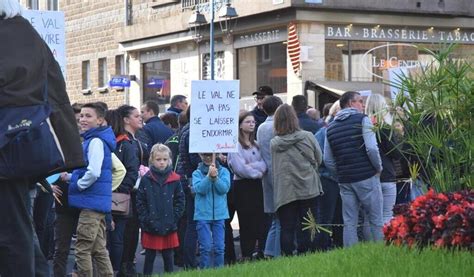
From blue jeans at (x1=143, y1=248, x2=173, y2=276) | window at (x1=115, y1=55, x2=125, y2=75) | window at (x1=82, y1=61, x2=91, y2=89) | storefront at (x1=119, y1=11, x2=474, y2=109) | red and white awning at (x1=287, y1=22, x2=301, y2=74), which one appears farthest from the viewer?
window at (x1=82, y1=61, x2=91, y2=89)

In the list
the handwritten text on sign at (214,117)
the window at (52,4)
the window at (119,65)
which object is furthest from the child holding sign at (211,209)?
the window at (52,4)

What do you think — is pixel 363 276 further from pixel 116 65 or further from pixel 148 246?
pixel 116 65

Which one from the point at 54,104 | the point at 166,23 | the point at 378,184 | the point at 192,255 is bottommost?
the point at 192,255

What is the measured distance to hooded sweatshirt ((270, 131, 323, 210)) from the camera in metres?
12.3

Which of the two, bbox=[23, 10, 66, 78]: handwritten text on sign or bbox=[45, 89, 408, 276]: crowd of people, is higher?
bbox=[23, 10, 66, 78]: handwritten text on sign

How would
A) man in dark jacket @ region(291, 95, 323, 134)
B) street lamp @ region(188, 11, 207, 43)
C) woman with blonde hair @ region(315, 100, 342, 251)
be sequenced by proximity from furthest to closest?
street lamp @ region(188, 11, 207, 43), man in dark jacket @ region(291, 95, 323, 134), woman with blonde hair @ region(315, 100, 342, 251)

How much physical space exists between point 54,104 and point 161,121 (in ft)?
31.4

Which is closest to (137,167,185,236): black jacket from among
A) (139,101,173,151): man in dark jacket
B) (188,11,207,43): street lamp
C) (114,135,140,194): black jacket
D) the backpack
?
(114,135,140,194): black jacket

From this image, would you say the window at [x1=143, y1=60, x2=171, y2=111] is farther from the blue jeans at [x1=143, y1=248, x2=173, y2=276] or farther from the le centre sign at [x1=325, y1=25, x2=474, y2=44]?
the blue jeans at [x1=143, y1=248, x2=173, y2=276]

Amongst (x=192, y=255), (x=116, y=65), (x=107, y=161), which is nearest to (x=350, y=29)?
(x=116, y=65)

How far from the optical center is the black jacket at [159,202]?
11.5 m

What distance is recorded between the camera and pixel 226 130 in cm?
1240

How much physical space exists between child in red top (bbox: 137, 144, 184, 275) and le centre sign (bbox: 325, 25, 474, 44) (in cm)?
1932

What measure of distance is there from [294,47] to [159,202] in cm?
1862
